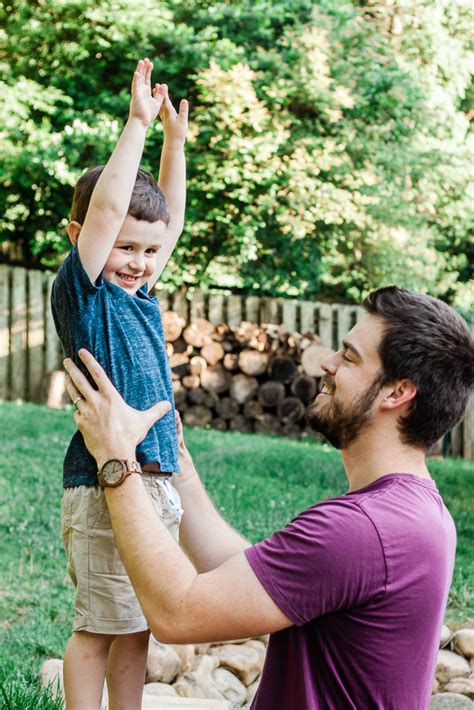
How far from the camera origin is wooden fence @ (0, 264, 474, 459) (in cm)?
1024

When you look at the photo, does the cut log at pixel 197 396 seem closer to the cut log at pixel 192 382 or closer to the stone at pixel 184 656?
the cut log at pixel 192 382

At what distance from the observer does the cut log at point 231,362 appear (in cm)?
958

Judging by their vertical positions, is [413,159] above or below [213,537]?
above

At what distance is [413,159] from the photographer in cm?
1131

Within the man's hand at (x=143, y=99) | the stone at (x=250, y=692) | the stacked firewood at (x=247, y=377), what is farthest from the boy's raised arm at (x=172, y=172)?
the stacked firewood at (x=247, y=377)

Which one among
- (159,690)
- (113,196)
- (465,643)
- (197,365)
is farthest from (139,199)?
(197,365)

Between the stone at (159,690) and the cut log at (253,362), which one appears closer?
the stone at (159,690)

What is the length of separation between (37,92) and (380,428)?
30.6 ft

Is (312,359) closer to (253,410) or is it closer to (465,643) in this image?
(253,410)

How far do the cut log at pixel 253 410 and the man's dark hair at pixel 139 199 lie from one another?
7.32m

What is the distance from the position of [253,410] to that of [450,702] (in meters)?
6.16

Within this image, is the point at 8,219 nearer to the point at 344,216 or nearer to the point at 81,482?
the point at 344,216

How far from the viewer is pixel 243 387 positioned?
31.3 feet

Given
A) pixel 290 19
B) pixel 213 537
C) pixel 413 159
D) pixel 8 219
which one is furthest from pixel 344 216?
pixel 213 537
